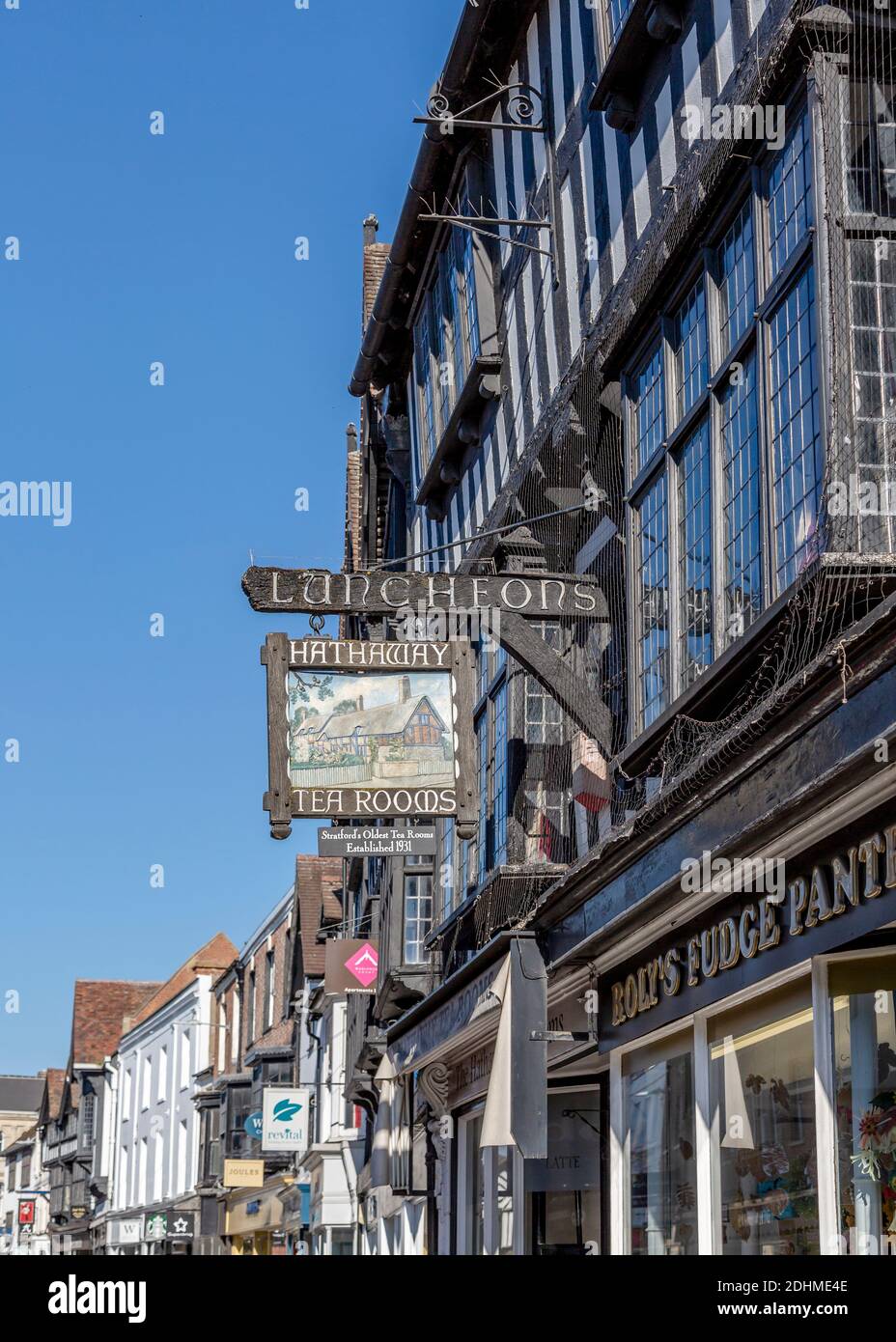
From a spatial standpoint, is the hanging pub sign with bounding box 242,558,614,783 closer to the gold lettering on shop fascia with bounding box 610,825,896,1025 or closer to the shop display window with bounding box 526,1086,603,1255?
the gold lettering on shop fascia with bounding box 610,825,896,1025

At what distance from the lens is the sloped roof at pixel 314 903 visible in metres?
34.5

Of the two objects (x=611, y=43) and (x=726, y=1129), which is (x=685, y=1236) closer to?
(x=726, y=1129)

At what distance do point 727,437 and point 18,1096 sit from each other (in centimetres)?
12018

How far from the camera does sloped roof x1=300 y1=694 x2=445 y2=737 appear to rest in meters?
10.8

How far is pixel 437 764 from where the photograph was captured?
11.0 m

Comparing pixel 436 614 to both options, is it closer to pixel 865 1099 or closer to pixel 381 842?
pixel 381 842

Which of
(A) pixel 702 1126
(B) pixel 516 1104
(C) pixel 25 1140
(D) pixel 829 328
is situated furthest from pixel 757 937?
(C) pixel 25 1140

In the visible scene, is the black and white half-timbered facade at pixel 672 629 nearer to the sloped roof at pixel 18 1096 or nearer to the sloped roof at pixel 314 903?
the sloped roof at pixel 314 903

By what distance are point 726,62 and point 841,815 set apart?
5.06m

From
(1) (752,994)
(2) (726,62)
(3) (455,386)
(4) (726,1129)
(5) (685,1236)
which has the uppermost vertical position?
(3) (455,386)

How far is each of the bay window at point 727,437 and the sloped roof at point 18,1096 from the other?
382 feet

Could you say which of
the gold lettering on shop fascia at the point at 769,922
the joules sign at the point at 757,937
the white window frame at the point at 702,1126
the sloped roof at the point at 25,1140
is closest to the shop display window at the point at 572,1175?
the white window frame at the point at 702,1126

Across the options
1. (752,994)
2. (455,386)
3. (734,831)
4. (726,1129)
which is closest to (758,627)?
(734,831)

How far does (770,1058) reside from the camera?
27.4 feet
